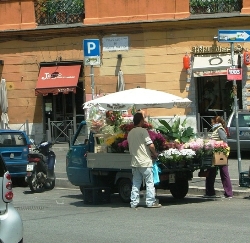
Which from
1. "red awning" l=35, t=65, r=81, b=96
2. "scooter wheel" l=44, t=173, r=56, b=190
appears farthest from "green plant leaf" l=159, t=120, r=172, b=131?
"red awning" l=35, t=65, r=81, b=96

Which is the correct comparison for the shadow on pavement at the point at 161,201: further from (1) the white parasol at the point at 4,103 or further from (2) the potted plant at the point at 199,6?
(1) the white parasol at the point at 4,103

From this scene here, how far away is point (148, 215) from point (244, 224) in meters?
2.14

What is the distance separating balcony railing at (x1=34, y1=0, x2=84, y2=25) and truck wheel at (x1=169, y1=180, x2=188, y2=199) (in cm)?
1814

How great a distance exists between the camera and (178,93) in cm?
3209

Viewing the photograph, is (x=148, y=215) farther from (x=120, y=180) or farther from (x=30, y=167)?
(x=30, y=167)

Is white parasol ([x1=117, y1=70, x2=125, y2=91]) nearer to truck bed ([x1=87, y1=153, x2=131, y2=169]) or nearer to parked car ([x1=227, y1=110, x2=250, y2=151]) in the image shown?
parked car ([x1=227, y1=110, x2=250, y2=151])

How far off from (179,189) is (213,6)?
17.0 meters

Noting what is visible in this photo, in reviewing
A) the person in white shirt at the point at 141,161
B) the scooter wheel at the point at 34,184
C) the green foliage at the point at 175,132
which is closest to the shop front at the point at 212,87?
the scooter wheel at the point at 34,184

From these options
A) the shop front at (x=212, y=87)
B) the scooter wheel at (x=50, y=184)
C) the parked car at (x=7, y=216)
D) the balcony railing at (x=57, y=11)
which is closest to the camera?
the parked car at (x=7, y=216)

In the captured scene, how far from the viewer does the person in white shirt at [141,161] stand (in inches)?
580

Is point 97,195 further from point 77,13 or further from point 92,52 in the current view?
point 77,13

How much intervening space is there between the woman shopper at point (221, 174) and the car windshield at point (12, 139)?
19.5 feet

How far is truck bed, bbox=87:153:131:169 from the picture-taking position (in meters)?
15.5

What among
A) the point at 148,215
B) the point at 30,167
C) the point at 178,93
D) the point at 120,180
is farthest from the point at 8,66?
the point at 148,215
